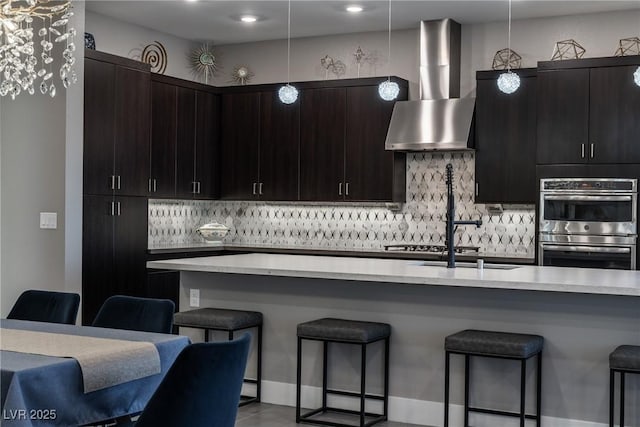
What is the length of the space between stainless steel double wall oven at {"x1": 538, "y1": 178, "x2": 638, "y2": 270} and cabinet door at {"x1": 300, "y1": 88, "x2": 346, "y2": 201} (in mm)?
2003

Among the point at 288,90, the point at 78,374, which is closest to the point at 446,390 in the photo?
the point at 78,374

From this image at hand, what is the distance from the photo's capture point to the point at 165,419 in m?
2.70

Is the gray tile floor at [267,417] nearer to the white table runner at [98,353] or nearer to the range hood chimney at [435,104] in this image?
the white table runner at [98,353]

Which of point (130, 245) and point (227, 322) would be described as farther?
point (130, 245)

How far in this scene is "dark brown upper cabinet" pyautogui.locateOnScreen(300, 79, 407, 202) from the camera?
7809 mm

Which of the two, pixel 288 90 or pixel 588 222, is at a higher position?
pixel 288 90

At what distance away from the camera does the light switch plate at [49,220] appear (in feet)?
21.0

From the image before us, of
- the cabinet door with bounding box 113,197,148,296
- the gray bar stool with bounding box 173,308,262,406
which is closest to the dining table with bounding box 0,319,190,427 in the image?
the gray bar stool with bounding box 173,308,262,406

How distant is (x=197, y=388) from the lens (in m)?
2.73

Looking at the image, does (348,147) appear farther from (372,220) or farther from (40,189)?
(40,189)

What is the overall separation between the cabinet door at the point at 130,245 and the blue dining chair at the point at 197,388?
4.33m

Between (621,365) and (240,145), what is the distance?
206 inches

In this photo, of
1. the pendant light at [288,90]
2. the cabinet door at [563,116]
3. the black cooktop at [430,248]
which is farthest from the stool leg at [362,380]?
the cabinet door at [563,116]

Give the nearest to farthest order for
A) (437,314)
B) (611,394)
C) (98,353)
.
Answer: (98,353) → (611,394) → (437,314)
